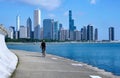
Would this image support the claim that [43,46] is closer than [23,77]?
No

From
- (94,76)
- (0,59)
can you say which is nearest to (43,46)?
(94,76)

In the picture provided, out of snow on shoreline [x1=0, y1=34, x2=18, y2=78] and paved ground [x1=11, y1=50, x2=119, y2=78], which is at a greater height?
snow on shoreline [x1=0, y1=34, x2=18, y2=78]

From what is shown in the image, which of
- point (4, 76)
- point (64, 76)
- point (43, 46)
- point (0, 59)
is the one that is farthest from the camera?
point (43, 46)

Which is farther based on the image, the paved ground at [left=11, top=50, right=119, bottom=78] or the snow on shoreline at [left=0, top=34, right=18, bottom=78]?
the paved ground at [left=11, top=50, right=119, bottom=78]

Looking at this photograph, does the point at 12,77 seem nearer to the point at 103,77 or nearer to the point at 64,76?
the point at 64,76

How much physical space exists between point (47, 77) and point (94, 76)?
3.37 meters

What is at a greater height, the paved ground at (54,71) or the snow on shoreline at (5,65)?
the snow on shoreline at (5,65)

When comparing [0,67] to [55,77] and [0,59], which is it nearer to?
[0,59]

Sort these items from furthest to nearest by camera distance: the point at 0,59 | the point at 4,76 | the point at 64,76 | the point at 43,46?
the point at 43,46
the point at 64,76
the point at 0,59
the point at 4,76

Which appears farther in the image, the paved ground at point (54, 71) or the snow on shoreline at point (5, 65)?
the paved ground at point (54, 71)

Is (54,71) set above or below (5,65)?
below

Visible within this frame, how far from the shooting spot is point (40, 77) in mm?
19766

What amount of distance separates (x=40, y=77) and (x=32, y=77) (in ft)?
1.49

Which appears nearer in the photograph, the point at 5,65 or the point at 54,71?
the point at 5,65
